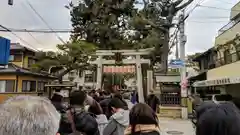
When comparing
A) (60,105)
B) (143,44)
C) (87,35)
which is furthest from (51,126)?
(87,35)

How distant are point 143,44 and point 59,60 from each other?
842 cm

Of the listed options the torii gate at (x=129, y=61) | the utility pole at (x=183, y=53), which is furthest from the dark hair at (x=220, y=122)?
the torii gate at (x=129, y=61)

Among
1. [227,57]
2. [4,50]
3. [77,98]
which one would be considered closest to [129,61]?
[227,57]

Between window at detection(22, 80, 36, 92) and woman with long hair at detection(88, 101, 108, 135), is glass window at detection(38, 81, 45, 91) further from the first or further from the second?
woman with long hair at detection(88, 101, 108, 135)

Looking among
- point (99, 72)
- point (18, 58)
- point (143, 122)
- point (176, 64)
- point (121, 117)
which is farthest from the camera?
point (18, 58)

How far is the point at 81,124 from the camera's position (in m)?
4.06

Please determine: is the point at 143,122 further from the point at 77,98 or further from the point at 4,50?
the point at 4,50

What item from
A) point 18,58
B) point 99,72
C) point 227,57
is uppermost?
point 18,58

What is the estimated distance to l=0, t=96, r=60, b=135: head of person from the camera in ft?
5.49

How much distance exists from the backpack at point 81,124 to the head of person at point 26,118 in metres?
2.26

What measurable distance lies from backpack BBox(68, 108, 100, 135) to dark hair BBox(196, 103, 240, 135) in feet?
6.84

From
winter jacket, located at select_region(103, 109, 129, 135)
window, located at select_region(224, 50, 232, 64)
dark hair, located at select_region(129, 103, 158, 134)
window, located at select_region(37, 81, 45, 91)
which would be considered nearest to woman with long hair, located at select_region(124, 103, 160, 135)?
dark hair, located at select_region(129, 103, 158, 134)

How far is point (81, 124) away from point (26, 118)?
7.91ft

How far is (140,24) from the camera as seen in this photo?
28.1 metres
